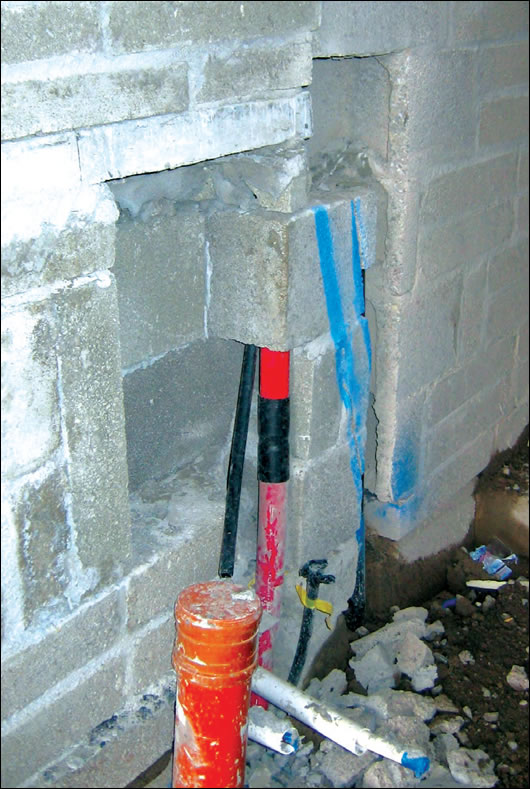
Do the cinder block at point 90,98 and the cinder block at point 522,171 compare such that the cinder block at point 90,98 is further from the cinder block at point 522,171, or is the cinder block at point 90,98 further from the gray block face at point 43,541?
the cinder block at point 522,171

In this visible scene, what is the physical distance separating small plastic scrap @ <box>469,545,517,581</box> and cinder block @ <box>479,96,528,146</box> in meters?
1.60

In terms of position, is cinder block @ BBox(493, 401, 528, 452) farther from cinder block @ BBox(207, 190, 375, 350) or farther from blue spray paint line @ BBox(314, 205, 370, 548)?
cinder block @ BBox(207, 190, 375, 350)

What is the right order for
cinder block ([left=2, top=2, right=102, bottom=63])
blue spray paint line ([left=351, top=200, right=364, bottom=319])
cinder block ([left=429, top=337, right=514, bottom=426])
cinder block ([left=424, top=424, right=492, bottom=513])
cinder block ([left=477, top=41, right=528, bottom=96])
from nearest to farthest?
1. cinder block ([left=2, top=2, right=102, bottom=63])
2. blue spray paint line ([left=351, top=200, right=364, bottom=319])
3. cinder block ([left=477, top=41, right=528, bottom=96])
4. cinder block ([left=429, top=337, right=514, bottom=426])
5. cinder block ([left=424, top=424, right=492, bottom=513])

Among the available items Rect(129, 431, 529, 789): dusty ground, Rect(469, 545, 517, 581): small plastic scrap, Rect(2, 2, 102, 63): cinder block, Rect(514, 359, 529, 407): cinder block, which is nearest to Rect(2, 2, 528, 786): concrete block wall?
Rect(2, 2, 102, 63): cinder block

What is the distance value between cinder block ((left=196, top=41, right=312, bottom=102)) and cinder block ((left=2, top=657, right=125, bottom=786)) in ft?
4.23

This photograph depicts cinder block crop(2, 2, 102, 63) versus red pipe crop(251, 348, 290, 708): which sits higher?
cinder block crop(2, 2, 102, 63)

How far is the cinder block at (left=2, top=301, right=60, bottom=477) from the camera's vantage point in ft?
5.16

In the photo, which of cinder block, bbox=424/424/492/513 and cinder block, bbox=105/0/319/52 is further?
cinder block, bbox=424/424/492/513

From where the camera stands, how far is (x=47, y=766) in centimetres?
190

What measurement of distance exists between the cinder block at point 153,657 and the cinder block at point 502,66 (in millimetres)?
1972

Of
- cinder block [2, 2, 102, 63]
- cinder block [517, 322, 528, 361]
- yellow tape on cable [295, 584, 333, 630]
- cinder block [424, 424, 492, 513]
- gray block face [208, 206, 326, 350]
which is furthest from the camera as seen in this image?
cinder block [517, 322, 528, 361]

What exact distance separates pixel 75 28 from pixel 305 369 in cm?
114

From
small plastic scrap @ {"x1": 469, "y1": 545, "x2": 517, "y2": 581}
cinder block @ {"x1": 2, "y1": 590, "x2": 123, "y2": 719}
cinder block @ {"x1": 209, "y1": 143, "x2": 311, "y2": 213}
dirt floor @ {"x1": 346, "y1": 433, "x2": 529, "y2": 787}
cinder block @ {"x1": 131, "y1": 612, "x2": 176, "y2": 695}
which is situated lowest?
dirt floor @ {"x1": 346, "y1": 433, "x2": 529, "y2": 787}

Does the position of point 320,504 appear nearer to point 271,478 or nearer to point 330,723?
point 271,478
